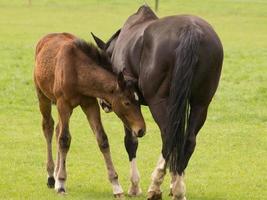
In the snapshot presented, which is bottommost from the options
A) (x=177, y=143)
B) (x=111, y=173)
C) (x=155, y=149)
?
(x=155, y=149)

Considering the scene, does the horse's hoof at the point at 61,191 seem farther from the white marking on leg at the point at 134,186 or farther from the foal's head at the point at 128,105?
the foal's head at the point at 128,105

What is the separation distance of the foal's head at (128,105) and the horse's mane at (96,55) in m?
0.40

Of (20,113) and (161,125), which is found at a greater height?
(161,125)

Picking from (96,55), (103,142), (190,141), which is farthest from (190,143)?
(96,55)

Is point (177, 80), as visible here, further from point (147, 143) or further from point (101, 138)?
point (147, 143)

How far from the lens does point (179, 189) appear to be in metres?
7.90

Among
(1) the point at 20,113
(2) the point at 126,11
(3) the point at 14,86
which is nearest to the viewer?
(1) the point at 20,113

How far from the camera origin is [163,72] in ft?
25.2

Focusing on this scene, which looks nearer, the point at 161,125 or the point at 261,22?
the point at 161,125

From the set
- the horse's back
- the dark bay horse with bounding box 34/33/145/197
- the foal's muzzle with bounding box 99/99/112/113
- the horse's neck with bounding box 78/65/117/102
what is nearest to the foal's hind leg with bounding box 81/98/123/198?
the dark bay horse with bounding box 34/33/145/197

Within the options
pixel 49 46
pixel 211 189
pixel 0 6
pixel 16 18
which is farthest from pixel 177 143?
pixel 0 6

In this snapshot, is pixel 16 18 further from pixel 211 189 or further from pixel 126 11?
pixel 211 189

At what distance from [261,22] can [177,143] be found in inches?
1221

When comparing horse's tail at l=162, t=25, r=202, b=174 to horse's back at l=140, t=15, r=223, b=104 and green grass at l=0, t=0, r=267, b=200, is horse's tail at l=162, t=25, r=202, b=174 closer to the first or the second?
horse's back at l=140, t=15, r=223, b=104
